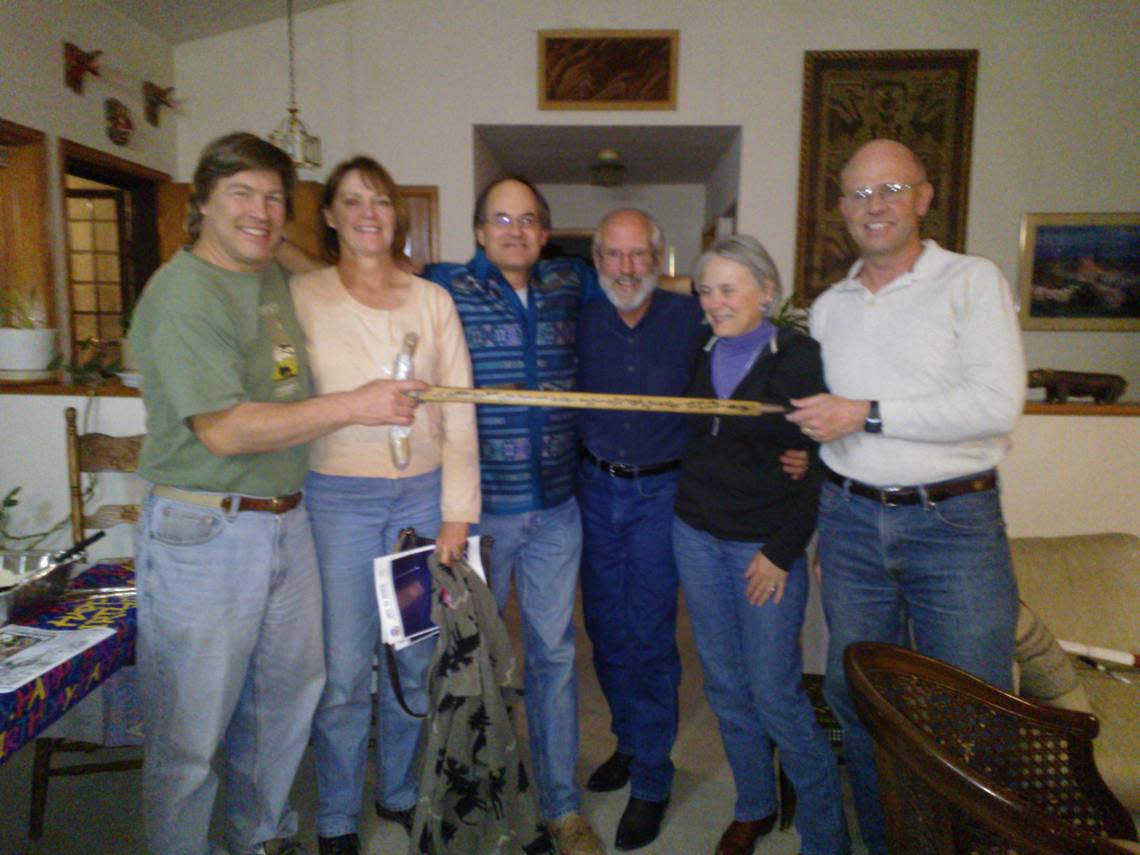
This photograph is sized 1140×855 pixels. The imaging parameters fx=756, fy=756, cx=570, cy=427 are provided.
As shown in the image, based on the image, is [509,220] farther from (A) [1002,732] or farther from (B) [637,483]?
(A) [1002,732]

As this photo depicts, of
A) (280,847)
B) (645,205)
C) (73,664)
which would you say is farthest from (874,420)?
(645,205)

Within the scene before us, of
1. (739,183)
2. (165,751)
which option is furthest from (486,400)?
(739,183)

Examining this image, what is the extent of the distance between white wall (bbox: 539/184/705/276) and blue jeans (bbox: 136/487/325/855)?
6348 millimetres

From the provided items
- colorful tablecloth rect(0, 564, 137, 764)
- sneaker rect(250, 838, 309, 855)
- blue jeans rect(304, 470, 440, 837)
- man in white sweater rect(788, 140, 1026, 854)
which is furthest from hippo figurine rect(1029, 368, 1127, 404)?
colorful tablecloth rect(0, 564, 137, 764)

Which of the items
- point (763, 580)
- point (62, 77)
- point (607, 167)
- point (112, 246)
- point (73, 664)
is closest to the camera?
point (73, 664)

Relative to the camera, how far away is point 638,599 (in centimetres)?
205

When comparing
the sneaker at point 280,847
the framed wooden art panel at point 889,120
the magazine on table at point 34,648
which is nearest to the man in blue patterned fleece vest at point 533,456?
the sneaker at point 280,847

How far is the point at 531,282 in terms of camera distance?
1.97 meters

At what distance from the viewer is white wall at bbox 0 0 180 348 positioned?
3.43 m

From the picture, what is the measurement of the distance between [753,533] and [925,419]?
46 centimetres

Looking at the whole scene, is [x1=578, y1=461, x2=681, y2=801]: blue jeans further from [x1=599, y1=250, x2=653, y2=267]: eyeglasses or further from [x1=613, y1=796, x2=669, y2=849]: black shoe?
[x1=599, y1=250, x2=653, y2=267]: eyeglasses

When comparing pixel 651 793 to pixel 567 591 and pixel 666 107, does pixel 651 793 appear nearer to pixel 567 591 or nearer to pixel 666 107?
pixel 567 591

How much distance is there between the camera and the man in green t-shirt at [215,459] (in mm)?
1438

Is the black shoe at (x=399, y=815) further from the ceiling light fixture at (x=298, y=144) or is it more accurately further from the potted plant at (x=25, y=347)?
the ceiling light fixture at (x=298, y=144)
